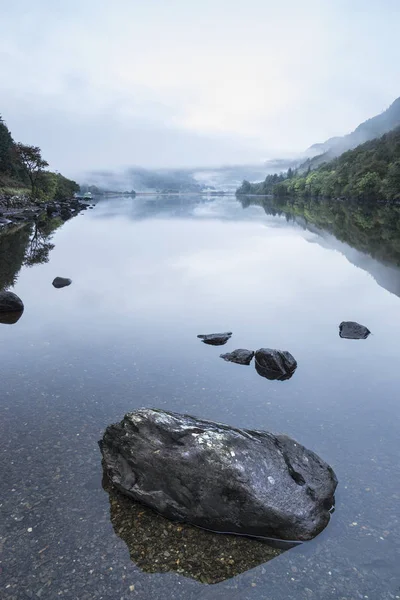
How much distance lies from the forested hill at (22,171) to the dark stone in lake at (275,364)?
117464 mm

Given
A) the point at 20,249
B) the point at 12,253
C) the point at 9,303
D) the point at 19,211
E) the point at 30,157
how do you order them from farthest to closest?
the point at 30,157 → the point at 19,211 → the point at 20,249 → the point at 12,253 → the point at 9,303

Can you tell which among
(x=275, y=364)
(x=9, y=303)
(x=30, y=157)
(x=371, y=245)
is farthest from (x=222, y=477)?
(x=30, y=157)

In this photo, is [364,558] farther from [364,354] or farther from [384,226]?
[384,226]

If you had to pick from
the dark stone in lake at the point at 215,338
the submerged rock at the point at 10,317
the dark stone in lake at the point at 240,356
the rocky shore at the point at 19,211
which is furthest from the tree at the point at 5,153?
the dark stone in lake at the point at 240,356

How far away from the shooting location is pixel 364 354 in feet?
63.8

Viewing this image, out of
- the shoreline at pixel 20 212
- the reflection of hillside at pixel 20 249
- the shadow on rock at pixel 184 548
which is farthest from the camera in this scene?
the shoreline at pixel 20 212

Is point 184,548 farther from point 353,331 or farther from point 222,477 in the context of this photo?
point 353,331

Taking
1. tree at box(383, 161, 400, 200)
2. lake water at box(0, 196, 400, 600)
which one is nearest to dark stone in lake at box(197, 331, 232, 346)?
lake water at box(0, 196, 400, 600)

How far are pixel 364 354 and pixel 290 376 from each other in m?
4.97

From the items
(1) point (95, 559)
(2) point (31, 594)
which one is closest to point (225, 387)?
(1) point (95, 559)

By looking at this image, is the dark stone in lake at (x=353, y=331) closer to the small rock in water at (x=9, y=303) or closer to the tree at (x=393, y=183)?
the small rock in water at (x=9, y=303)

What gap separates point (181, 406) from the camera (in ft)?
45.8

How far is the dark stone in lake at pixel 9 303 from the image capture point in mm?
24331

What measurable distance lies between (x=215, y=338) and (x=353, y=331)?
7.80 metres
